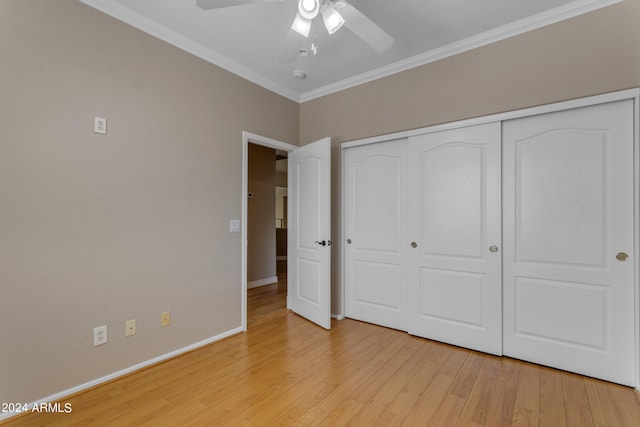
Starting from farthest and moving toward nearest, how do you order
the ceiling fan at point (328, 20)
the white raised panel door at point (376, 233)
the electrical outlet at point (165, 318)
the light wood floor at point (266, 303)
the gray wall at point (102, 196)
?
1. the light wood floor at point (266, 303)
2. the white raised panel door at point (376, 233)
3. the electrical outlet at point (165, 318)
4. the gray wall at point (102, 196)
5. the ceiling fan at point (328, 20)

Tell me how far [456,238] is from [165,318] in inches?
106

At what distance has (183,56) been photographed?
268 cm

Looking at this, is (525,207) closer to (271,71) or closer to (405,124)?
(405,124)

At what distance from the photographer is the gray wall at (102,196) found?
6.05ft

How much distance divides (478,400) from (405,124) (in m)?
2.42

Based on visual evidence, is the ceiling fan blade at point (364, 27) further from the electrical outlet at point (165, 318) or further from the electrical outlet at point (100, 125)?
A: the electrical outlet at point (165, 318)

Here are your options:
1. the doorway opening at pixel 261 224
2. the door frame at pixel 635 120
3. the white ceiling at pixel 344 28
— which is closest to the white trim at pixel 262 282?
the doorway opening at pixel 261 224

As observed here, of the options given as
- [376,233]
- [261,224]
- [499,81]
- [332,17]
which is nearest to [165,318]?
[376,233]

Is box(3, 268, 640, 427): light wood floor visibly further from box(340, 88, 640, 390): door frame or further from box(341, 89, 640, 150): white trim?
box(341, 89, 640, 150): white trim

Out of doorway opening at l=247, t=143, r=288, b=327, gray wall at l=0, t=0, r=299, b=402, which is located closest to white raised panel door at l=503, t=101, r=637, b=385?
gray wall at l=0, t=0, r=299, b=402

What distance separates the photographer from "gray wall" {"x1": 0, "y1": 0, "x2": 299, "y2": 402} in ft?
6.05

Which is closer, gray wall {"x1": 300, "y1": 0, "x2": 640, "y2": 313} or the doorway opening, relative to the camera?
gray wall {"x1": 300, "y1": 0, "x2": 640, "y2": 313}

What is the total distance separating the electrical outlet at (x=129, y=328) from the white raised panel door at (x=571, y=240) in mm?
3049

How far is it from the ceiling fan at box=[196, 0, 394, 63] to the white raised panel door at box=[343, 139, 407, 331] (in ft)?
4.66
